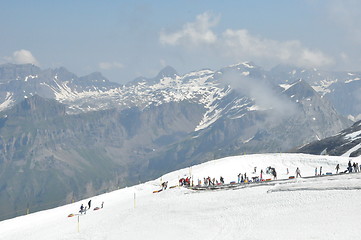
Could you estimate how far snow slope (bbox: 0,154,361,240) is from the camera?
127ft

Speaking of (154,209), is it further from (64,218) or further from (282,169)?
(282,169)

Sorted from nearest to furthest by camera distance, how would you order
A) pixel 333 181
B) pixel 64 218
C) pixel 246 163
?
pixel 333 181 → pixel 64 218 → pixel 246 163

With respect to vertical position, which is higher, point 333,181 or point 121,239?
point 333,181

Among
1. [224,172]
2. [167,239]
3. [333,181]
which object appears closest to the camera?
[167,239]

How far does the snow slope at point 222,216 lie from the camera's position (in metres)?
38.7

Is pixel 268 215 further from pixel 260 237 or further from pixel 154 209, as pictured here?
pixel 154 209

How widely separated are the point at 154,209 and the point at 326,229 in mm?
23873

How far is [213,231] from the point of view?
42.2 meters

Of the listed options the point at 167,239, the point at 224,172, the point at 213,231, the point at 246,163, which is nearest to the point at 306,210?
the point at 213,231

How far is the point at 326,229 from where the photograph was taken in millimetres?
36156

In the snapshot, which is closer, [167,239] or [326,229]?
[326,229]

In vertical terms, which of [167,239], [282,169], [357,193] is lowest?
[167,239]

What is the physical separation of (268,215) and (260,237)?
6912 millimetres

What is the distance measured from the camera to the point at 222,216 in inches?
1825
